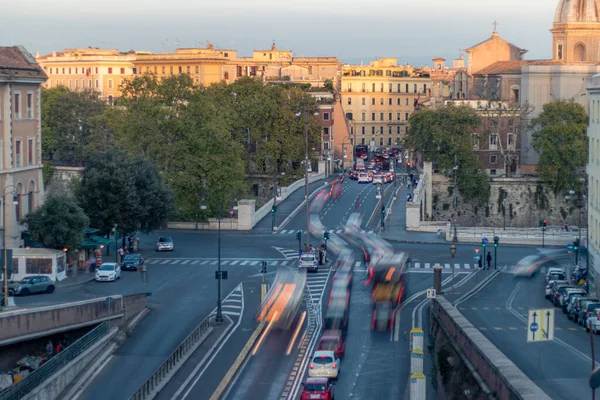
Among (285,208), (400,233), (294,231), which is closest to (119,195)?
(294,231)

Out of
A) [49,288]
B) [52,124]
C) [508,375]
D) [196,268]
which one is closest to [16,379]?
[49,288]

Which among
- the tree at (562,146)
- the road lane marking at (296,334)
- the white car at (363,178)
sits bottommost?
the road lane marking at (296,334)

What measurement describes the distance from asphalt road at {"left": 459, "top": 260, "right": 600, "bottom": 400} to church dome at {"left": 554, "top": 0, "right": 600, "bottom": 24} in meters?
57.6

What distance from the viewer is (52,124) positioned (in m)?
118

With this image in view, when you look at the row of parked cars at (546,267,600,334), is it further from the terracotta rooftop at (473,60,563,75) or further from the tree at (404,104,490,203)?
the terracotta rooftop at (473,60,563,75)

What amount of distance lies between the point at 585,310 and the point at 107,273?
24.2m

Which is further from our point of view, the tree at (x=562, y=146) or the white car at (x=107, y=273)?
the tree at (x=562, y=146)

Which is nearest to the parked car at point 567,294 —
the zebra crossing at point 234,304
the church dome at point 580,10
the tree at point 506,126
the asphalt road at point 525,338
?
the asphalt road at point 525,338

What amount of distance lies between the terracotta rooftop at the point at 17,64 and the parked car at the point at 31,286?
43.4ft

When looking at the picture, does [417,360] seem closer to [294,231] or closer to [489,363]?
[489,363]

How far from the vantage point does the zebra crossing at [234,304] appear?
2002 inches

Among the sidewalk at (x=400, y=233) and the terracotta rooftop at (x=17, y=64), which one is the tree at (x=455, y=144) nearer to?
the sidewalk at (x=400, y=233)

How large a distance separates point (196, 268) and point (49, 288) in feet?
40.6

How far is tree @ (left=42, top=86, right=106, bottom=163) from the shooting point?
115 metres
